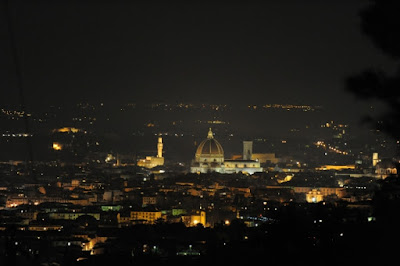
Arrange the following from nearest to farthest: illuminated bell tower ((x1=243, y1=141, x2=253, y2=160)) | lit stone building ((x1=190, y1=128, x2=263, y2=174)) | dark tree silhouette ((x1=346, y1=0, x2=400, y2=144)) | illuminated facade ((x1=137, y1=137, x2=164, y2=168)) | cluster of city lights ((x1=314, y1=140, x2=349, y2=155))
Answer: dark tree silhouette ((x1=346, y1=0, x2=400, y2=144))
lit stone building ((x1=190, y1=128, x2=263, y2=174))
illuminated facade ((x1=137, y1=137, x2=164, y2=168))
illuminated bell tower ((x1=243, y1=141, x2=253, y2=160))
cluster of city lights ((x1=314, y1=140, x2=349, y2=155))

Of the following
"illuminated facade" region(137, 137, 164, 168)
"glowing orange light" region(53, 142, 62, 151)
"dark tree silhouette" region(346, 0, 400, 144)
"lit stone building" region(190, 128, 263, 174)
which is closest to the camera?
"dark tree silhouette" region(346, 0, 400, 144)

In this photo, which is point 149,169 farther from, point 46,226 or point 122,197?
point 46,226

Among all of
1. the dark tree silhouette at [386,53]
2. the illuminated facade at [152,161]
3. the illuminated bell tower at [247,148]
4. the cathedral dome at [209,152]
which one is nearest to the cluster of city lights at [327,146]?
the illuminated bell tower at [247,148]

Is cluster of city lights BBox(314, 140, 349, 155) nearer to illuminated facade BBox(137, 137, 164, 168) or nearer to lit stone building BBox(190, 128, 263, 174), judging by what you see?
illuminated facade BBox(137, 137, 164, 168)

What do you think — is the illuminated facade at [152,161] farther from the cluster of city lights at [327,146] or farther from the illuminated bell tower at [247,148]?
the cluster of city lights at [327,146]

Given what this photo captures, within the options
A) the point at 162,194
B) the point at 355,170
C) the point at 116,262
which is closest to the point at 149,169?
the point at 355,170

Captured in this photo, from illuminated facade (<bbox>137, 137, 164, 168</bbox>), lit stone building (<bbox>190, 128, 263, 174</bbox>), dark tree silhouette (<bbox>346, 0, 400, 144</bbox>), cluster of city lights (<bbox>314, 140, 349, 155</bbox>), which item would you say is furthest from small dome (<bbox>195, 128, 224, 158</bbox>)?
dark tree silhouette (<bbox>346, 0, 400, 144</bbox>)
